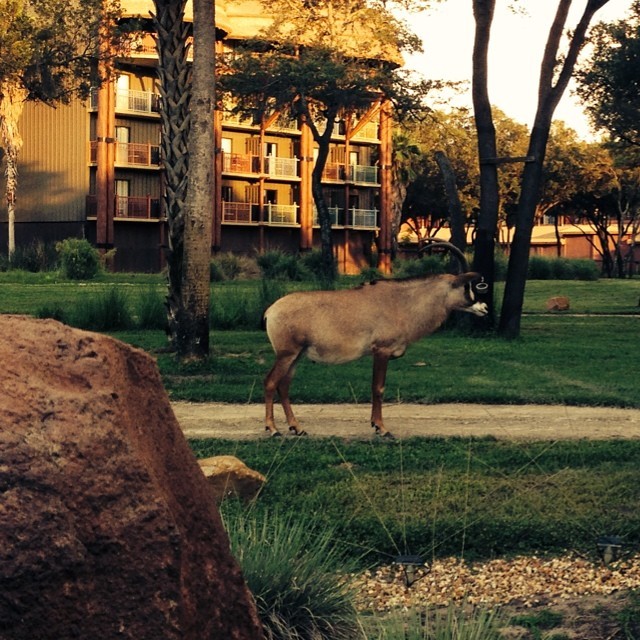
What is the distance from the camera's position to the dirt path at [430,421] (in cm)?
1130

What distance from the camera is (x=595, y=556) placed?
7.16 metres

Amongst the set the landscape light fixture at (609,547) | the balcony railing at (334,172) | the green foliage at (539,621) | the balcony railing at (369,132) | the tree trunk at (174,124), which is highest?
the balcony railing at (369,132)

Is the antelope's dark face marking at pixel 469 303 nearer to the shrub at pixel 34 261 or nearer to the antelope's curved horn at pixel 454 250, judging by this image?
the antelope's curved horn at pixel 454 250

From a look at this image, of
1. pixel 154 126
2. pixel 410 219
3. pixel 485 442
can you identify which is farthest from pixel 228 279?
pixel 410 219

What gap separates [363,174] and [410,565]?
6360 cm

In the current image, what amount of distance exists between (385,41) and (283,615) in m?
43.6

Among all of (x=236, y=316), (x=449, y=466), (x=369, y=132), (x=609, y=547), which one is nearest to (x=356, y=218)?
(x=369, y=132)

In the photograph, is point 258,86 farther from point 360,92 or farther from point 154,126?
point 154,126

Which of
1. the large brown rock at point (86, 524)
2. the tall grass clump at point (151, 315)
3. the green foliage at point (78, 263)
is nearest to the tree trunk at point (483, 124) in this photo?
the tall grass clump at point (151, 315)

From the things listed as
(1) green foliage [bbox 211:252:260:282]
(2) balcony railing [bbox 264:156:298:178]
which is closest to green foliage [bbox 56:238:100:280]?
(1) green foliage [bbox 211:252:260:282]

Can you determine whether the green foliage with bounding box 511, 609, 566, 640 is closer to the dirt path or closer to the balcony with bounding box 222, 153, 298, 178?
the dirt path

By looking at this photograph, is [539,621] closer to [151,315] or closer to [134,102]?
[151,315]

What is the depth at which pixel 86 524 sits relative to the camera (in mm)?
3301

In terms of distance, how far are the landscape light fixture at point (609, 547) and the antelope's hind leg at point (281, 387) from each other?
13.9ft
